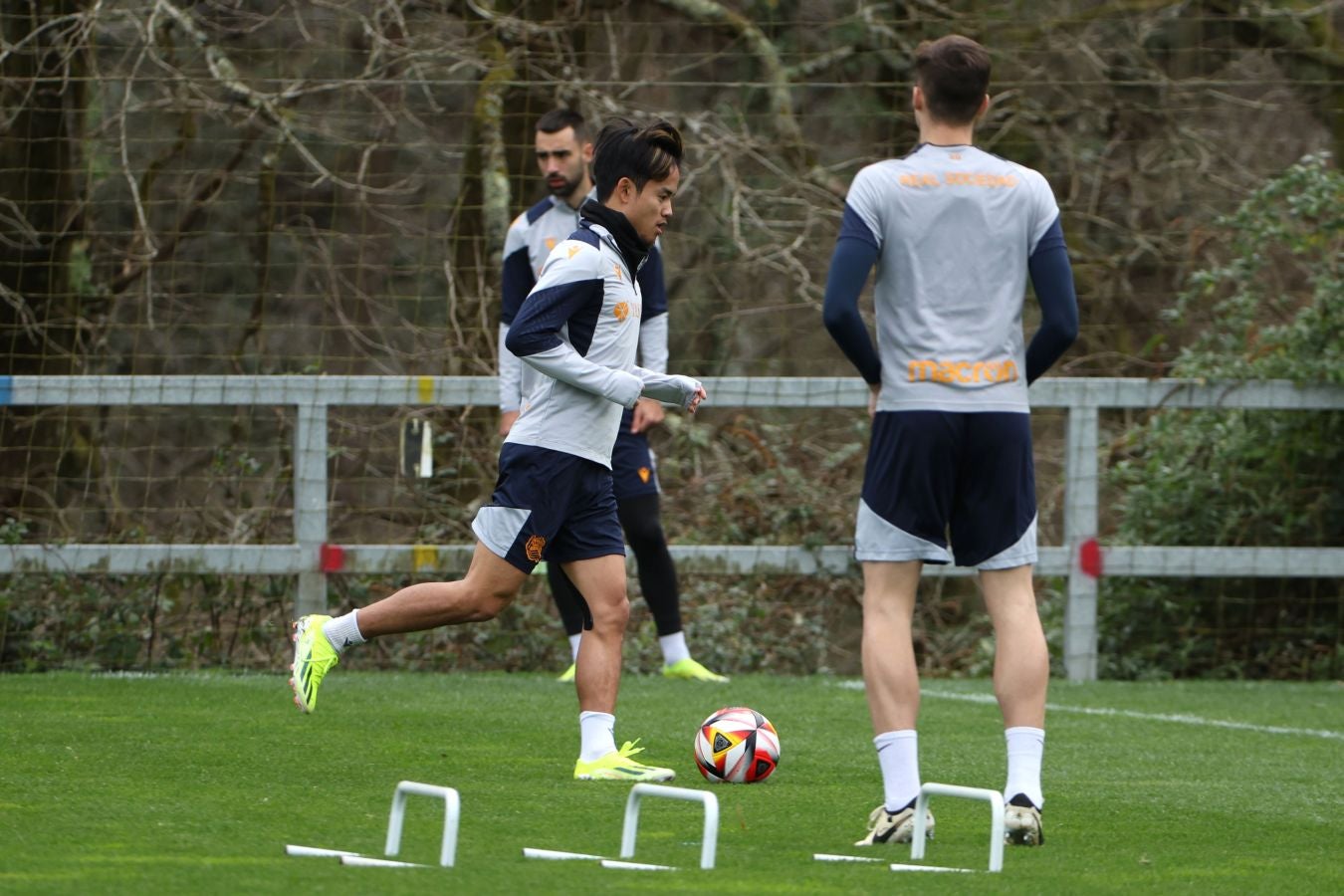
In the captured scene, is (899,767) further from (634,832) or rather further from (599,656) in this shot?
(599,656)

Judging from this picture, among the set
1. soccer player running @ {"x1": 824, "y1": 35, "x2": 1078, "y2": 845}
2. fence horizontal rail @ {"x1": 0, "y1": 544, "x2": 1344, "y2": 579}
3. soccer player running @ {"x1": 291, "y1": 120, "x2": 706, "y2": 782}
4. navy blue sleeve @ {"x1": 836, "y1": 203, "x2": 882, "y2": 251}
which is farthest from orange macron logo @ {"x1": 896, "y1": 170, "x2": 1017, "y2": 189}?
fence horizontal rail @ {"x1": 0, "y1": 544, "x2": 1344, "y2": 579}

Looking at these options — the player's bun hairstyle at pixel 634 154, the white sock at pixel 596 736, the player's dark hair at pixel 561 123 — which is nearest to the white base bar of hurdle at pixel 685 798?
the white sock at pixel 596 736

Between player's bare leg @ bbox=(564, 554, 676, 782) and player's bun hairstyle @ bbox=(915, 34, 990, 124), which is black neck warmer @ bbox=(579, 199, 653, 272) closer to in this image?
player's bare leg @ bbox=(564, 554, 676, 782)

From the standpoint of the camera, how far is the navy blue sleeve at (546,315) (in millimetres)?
5340

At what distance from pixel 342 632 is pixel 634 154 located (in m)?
1.56

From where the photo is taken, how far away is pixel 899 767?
14.9 feet

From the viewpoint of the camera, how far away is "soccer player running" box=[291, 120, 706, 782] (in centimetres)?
539

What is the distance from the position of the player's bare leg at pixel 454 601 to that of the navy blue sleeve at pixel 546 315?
0.58 meters

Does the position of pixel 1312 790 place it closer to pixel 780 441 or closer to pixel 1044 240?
pixel 1044 240

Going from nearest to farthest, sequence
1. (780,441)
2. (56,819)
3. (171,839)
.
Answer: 1. (171,839)
2. (56,819)
3. (780,441)

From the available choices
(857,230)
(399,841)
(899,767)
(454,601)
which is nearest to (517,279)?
(454,601)

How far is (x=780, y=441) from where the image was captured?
11.0 m

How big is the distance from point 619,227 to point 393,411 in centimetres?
617

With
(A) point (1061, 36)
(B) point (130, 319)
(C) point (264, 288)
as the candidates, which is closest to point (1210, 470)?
(A) point (1061, 36)
